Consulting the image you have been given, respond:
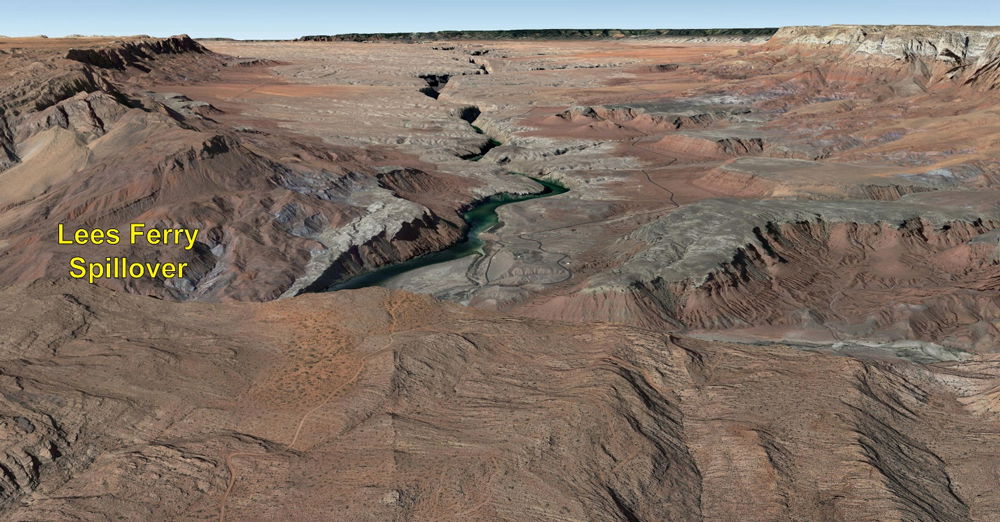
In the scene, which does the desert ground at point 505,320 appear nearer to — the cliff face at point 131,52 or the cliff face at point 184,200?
the cliff face at point 184,200

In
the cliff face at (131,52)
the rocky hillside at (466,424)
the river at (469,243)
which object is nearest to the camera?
the rocky hillside at (466,424)

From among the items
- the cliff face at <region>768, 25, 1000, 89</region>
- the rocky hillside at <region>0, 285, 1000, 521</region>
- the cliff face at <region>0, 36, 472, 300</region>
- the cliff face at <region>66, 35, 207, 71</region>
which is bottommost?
the rocky hillside at <region>0, 285, 1000, 521</region>

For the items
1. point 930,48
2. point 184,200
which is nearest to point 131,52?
Result: point 184,200

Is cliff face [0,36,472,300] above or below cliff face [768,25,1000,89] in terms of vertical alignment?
below

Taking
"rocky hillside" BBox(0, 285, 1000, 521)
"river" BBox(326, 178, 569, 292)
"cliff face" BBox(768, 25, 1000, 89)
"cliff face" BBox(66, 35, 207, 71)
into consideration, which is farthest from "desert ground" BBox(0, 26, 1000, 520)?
"cliff face" BBox(66, 35, 207, 71)

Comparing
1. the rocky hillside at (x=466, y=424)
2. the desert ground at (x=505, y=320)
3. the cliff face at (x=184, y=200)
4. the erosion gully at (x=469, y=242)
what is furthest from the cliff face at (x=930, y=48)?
the rocky hillside at (x=466, y=424)

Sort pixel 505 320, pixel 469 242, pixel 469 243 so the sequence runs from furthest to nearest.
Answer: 1. pixel 469 242
2. pixel 469 243
3. pixel 505 320

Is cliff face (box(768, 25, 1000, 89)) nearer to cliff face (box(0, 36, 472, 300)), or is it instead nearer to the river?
the river

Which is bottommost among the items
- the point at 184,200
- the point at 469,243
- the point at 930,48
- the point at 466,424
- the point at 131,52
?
the point at 466,424

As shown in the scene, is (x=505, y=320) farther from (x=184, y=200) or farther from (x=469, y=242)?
(x=184, y=200)
